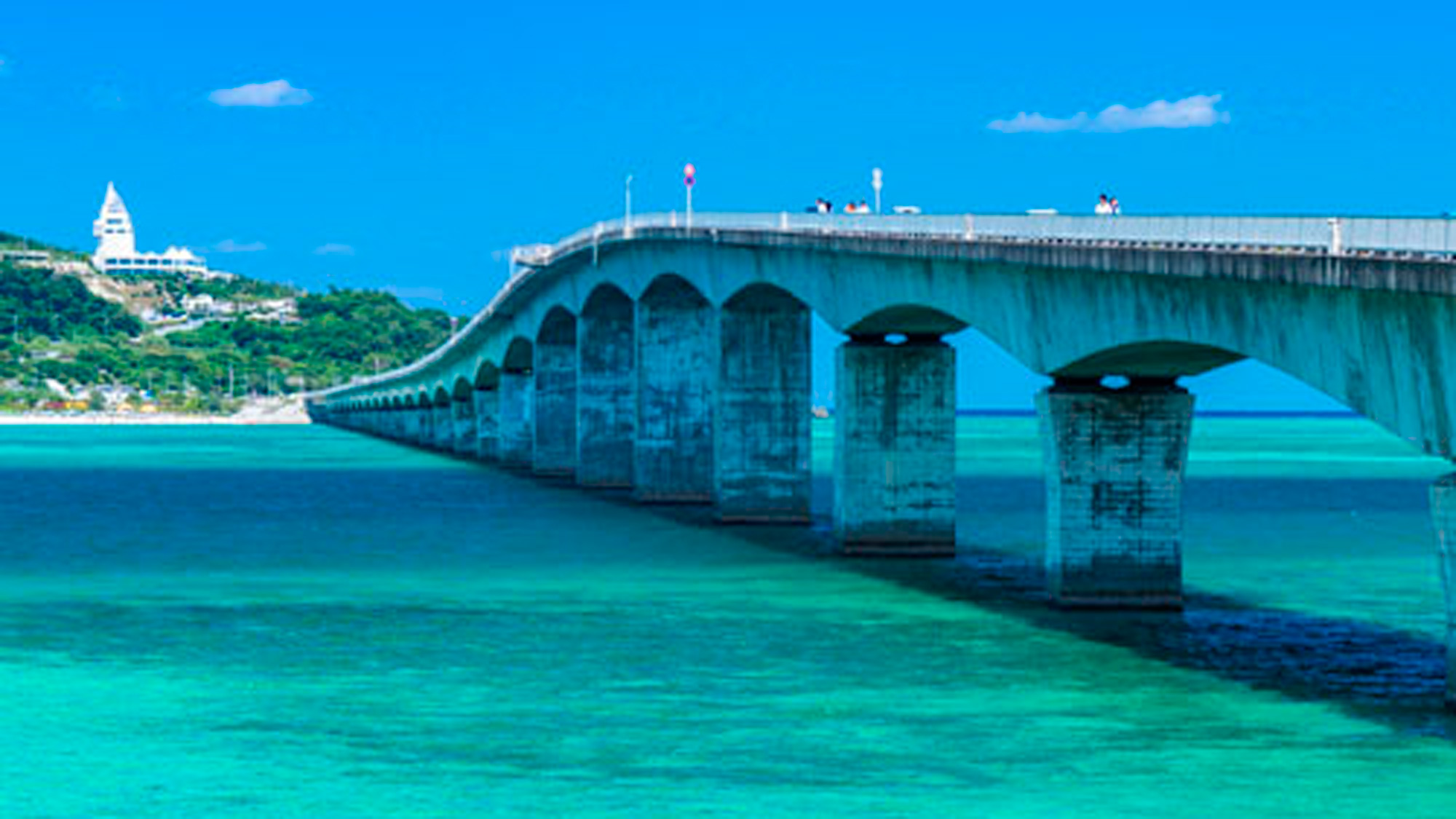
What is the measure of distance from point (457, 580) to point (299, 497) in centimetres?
4639

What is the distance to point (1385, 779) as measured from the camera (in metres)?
32.5

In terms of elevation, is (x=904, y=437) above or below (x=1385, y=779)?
above

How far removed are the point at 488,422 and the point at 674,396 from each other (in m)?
67.3

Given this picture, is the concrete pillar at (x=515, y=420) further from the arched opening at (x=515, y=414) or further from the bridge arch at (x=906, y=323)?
the bridge arch at (x=906, y=323)

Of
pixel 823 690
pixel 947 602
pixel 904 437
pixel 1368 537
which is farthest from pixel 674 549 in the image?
pixel 823 690

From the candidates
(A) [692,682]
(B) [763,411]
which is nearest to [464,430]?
(B) [763,411]

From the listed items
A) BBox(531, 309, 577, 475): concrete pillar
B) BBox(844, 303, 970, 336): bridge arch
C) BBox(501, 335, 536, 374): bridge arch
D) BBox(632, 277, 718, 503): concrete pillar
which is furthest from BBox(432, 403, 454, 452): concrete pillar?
BBox(844, 303, 970, 336): bridge arch

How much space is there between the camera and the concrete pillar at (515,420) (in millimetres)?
144125

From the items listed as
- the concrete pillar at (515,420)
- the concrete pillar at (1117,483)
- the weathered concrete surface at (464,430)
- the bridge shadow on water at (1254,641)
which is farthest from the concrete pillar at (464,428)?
the concrete pillar at (1117,483)

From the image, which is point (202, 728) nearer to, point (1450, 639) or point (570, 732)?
point (570, 732)

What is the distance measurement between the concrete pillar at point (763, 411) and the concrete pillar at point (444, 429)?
103979mm

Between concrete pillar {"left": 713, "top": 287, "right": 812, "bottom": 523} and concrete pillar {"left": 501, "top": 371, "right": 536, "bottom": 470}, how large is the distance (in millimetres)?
61281

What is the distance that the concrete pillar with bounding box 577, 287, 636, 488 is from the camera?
110 meters

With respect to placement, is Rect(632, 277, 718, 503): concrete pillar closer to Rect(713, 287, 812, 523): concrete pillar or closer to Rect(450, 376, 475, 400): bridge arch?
Rect(713, 287, 812, 523): concrete pillar
